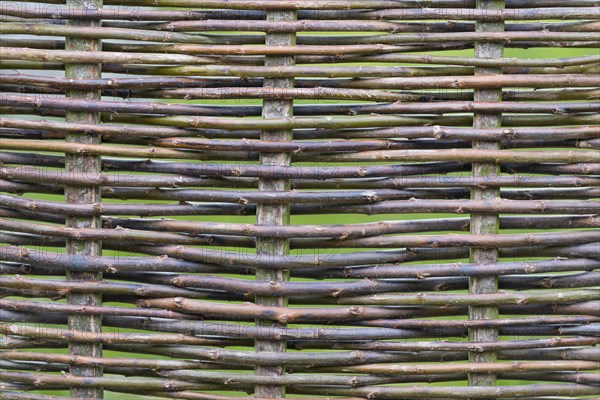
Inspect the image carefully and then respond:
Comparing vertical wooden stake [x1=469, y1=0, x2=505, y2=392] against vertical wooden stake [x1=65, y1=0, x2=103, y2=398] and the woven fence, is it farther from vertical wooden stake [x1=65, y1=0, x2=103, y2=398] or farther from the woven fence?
vertical wooden stake [x1=65, y1=0, x2=103, y2=398]

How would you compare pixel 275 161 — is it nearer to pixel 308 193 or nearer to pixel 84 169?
pixel 308 193

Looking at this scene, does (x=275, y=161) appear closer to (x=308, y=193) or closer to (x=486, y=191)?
(x=308, y=193)

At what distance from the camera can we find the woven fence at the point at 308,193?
1.17m

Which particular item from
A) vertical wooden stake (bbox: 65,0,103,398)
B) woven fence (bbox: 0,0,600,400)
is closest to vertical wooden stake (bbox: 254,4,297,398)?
woven fence (bbox: 0,0,600,400)

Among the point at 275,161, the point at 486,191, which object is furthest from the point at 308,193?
the point at 486,191

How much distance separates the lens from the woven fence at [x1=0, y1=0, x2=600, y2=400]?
46.1 inches

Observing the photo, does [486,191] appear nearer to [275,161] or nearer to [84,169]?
[275,161]

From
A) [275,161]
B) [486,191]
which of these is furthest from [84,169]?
[486,191]

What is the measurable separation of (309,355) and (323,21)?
54 centimetres

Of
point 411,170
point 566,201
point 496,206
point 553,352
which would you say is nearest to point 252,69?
point 411,170

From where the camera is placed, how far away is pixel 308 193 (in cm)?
117

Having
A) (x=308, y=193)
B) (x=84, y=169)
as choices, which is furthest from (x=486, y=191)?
(x=84, y=169)

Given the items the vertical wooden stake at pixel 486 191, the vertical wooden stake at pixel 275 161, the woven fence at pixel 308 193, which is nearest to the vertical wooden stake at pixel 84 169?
the woven fence at pixel 308 193

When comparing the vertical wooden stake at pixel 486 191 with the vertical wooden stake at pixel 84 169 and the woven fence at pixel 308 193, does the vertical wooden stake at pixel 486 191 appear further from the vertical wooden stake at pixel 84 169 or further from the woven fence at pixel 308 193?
the vertical wooden stake at pixel 84 169
